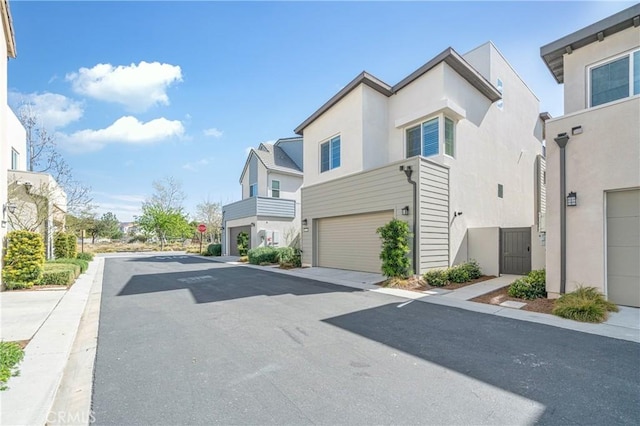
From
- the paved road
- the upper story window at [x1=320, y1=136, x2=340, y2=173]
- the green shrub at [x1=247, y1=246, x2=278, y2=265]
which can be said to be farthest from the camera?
the green shrub at [x1=247, y1=246, x2=278, y2=265]

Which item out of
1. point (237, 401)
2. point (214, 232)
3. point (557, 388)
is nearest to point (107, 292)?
point (237, 401)

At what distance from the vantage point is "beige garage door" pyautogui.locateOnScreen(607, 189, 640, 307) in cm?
658

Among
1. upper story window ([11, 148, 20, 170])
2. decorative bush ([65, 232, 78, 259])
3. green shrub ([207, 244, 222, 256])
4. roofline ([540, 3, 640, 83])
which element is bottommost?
green shrub ([207, 244, 222, 256])

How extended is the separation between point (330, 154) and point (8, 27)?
12.0 m

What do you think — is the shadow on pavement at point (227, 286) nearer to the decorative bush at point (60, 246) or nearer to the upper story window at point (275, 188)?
the decorative bush at point (60, 246)

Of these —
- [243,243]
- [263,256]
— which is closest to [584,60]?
[263,256]

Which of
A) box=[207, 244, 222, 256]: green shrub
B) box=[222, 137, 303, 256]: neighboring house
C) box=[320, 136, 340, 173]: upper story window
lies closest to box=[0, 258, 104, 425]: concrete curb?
box=[320, 136, 340, 173]: upper story window

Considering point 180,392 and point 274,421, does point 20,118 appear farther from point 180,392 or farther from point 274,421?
point 274,421

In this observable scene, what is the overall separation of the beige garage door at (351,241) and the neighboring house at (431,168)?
4 centimetres

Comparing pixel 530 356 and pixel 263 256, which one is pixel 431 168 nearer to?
pixel 530 356

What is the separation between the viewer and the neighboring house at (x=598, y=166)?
6.63 metres

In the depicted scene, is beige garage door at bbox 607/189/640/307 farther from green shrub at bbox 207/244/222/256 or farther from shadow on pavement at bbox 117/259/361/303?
green shrub at bbox 207/244/222/256

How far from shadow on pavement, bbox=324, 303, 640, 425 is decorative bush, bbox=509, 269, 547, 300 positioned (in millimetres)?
2331

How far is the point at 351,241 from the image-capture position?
13094 millimetres
